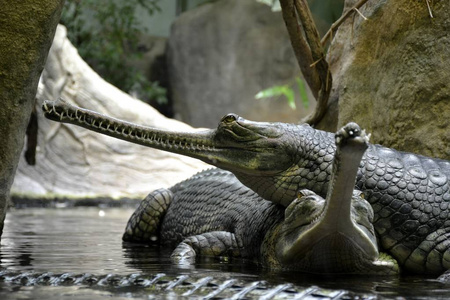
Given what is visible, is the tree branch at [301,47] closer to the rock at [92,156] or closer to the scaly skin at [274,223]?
the scaly skin at [274,223]

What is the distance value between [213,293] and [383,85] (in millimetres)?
2645

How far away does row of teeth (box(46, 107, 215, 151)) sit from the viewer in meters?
3.39

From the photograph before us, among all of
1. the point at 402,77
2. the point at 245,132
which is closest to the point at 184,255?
the point at 245,132

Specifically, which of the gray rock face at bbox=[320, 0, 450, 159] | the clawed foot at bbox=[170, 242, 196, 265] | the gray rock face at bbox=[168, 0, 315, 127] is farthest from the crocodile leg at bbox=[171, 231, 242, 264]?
the gray rock face at bbox=[168, 0, 315, 127]

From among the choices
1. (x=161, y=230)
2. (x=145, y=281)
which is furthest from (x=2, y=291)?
(x=161, y=230)

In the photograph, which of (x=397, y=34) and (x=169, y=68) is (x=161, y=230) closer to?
(x=397, y=34)

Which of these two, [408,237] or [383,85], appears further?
[383,85]

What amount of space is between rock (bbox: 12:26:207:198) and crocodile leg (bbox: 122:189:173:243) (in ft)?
14.6

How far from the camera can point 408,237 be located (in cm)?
342

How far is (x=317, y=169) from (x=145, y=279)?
4.14ft

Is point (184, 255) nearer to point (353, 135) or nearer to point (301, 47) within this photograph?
point (353, 135)

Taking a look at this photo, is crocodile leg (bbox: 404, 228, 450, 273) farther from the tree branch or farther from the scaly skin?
the tree branch

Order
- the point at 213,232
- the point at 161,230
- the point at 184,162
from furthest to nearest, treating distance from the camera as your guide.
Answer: the point at 184,162, the point at 161,230, the point at 213,232

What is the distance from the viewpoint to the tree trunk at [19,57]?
3662mm
